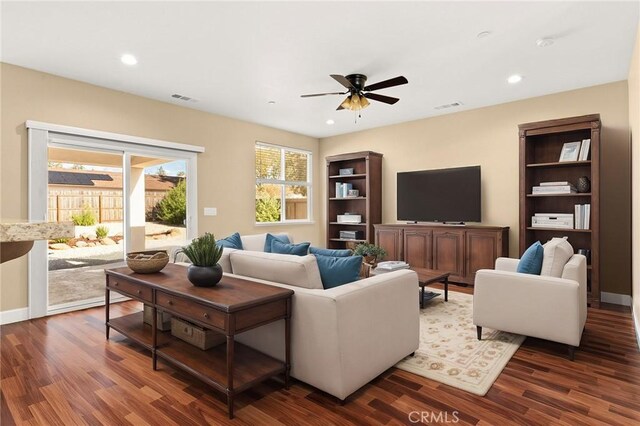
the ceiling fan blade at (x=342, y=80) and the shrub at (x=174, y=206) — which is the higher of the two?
the ceiling fan blade at (x=342, y=80)

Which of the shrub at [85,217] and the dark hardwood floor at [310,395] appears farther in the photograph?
the shrub at [85,217]

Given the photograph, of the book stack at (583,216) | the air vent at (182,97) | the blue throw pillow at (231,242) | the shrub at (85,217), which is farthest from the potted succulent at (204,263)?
the book stack at (583,216)

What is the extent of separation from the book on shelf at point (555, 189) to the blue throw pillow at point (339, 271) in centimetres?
333

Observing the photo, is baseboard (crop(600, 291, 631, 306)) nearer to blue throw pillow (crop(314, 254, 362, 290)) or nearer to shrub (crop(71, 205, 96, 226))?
blue throw pillow (crop(314, 254, 362, 290))

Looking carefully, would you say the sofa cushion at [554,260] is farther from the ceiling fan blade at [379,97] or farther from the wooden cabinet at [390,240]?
the wooden cabinet at [390,240]

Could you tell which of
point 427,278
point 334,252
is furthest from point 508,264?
point 334,252

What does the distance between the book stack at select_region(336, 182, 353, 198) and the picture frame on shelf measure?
132 inches

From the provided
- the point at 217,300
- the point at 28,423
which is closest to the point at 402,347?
the point at 217,300

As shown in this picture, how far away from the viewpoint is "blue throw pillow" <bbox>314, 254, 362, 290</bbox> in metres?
2.36

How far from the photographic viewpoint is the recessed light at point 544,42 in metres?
3.14

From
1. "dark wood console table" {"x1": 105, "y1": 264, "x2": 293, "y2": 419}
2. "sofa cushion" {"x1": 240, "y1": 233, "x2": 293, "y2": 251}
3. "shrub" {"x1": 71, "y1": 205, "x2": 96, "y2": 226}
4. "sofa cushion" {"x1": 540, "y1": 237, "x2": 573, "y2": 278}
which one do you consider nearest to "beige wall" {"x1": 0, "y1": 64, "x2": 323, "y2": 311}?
"shrub" {"x1": 71, "y1": 205, "x2": 96, "y2": 226}

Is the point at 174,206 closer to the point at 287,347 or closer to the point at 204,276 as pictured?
the point at 204,276

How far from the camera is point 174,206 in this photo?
5129mm

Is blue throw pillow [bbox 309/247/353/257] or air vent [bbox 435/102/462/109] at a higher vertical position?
air vent [bbox 435/102/462/109]
